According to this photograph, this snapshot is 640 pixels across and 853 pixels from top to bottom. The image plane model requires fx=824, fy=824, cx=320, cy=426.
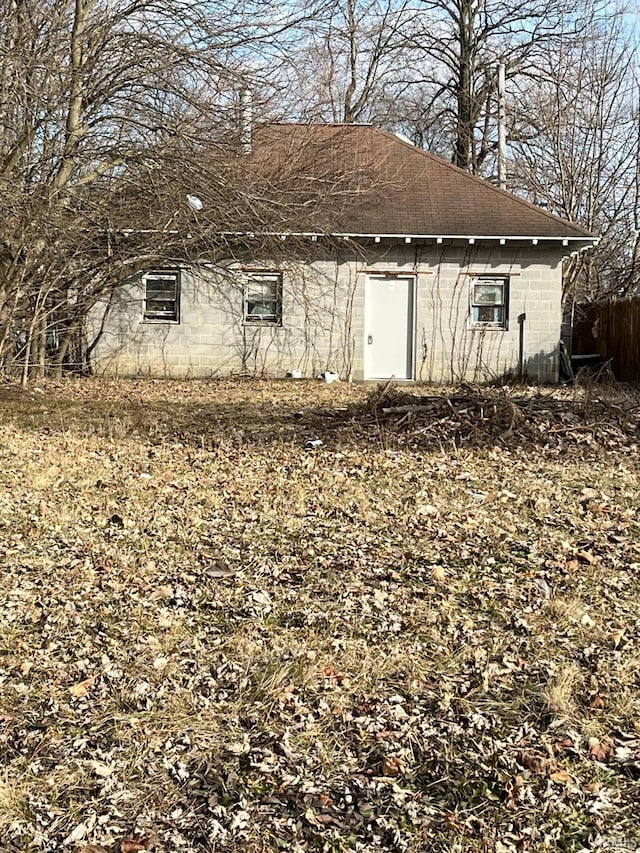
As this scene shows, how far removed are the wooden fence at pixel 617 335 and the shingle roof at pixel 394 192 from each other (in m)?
2.22

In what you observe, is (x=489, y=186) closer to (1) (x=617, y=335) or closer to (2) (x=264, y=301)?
(1) (x=617, y=335)

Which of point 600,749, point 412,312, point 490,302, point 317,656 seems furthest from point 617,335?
point 600,749

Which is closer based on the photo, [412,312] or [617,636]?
[617,636]

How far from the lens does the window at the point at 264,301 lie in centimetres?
1795

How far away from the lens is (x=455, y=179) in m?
18.8

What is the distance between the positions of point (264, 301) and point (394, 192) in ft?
12.4

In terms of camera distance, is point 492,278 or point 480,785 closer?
point 480,785

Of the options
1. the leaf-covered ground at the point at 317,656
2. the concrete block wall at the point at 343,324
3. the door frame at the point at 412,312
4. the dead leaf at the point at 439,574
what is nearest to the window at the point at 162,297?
the concrete block wall at the point at 343,324

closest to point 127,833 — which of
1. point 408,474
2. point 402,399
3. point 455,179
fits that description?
point 408,474

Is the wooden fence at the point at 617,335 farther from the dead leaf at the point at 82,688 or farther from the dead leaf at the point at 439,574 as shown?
the dead leaf at the point at 82,688

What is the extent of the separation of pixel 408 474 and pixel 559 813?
5.04m

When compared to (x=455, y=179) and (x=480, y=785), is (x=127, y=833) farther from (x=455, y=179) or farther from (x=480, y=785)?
(x=455, y=179)

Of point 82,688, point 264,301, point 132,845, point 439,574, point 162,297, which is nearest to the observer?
point 132,845

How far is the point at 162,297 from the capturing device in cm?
1802
